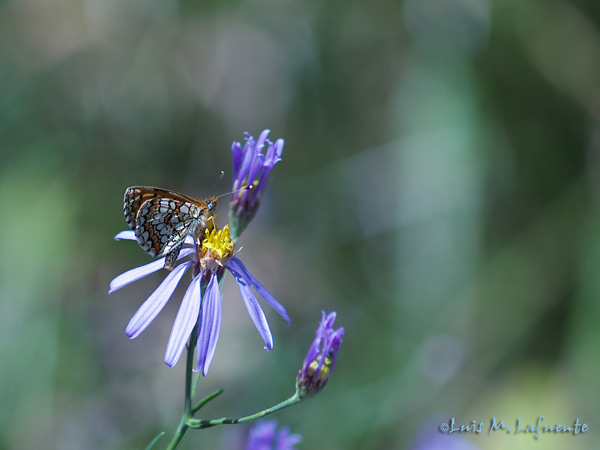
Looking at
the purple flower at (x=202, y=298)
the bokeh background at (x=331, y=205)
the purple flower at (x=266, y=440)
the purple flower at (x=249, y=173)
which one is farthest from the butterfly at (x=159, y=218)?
the bokeh background at (x=331, y=205)

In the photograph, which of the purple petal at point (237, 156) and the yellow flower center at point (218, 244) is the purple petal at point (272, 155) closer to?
the purple petal at point (237, 156)

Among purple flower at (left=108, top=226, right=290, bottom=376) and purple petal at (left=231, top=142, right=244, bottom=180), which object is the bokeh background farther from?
purple petal at (left=231, top=142, right=244, bottom=180)

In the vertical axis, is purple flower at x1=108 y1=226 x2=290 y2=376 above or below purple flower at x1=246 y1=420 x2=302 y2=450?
above

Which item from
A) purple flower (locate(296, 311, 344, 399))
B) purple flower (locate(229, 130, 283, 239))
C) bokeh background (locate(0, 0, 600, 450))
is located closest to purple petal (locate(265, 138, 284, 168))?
purple flower (locate(229, 130, 283, 239))

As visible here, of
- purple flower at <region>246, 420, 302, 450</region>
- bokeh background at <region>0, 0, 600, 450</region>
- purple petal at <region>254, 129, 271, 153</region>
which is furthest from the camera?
bokeh background at <region>0, 0, 600, 450</region>

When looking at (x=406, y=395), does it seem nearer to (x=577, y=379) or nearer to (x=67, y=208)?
(x=577, y=379)
